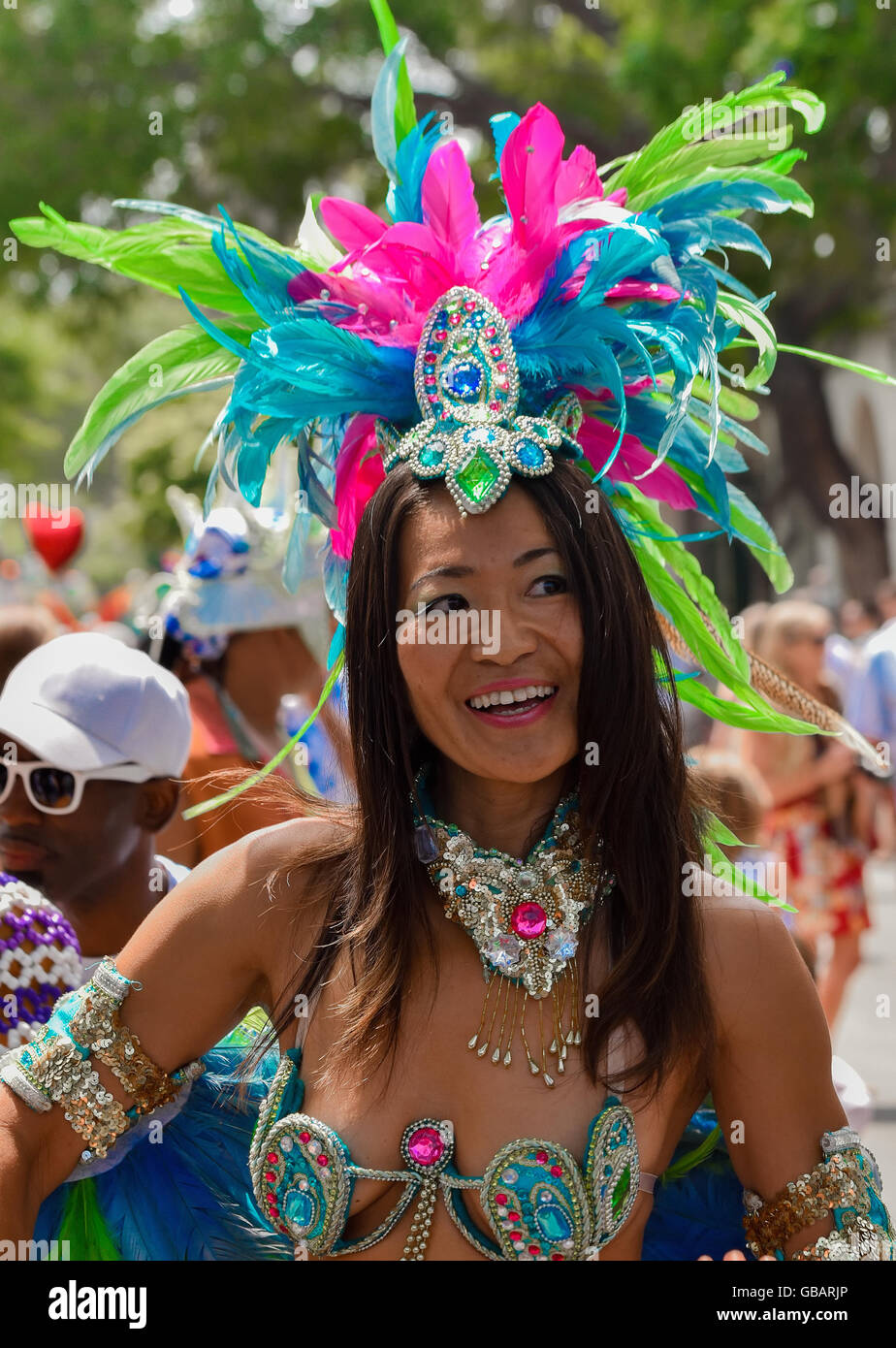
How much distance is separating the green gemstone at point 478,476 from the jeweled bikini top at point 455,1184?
778mm

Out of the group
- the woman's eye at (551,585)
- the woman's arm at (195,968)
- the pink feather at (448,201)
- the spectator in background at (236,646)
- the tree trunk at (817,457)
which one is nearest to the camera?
the woman's eye at (551,585)

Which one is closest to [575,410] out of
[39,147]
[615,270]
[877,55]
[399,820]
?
[615,270]

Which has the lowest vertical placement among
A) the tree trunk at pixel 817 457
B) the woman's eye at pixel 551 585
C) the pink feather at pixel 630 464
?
the woman's eye at pixel 551 585

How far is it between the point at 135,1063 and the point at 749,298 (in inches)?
54.7

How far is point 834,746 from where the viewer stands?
6766mm

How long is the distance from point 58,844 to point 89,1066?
789mm

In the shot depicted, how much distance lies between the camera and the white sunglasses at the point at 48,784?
2887 mm

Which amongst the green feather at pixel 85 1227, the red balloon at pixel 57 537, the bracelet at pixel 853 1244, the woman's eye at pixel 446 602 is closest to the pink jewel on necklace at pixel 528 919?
the woman's eye at pixel 446 602

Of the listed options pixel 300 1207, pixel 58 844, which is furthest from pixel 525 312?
pixel 58 844

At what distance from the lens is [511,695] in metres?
2.06

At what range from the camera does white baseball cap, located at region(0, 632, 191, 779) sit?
289 cm

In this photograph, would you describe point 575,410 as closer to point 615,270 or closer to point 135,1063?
point 615,270

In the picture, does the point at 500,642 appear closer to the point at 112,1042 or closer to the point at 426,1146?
the point at 426,1146

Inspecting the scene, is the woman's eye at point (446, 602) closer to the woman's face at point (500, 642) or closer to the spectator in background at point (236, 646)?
the woman's face at point (500, 642)
